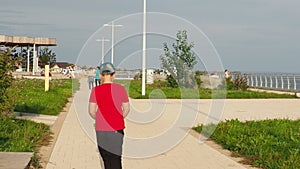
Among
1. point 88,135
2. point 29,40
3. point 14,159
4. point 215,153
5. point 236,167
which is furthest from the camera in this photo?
point 29,40

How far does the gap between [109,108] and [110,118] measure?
13 cm

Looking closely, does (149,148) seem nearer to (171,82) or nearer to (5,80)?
(5,80)

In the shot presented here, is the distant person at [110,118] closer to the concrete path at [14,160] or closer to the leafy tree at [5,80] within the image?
the concrete path at [14,160]

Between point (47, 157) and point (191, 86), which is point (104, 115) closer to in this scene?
point (47, 157)

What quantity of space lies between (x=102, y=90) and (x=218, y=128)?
25.4ft

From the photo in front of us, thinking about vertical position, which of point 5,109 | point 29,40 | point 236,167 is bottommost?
point 236,167

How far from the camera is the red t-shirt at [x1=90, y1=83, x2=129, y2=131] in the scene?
7.21m

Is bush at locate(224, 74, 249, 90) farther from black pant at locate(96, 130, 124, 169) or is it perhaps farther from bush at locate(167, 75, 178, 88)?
black pant at locate(96, 130, 124, 169)

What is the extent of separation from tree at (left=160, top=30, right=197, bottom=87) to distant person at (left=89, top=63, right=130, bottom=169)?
24435mm

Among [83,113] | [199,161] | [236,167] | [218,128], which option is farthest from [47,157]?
[83,113]

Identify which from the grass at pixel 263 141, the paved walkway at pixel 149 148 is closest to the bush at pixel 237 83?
the paved walkway at pixel 149 148

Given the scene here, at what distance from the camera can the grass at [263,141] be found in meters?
9.85

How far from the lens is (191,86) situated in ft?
109

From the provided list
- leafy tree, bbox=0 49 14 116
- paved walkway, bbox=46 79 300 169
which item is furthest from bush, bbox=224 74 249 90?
leafy tree, bbox=0 49 14 116
